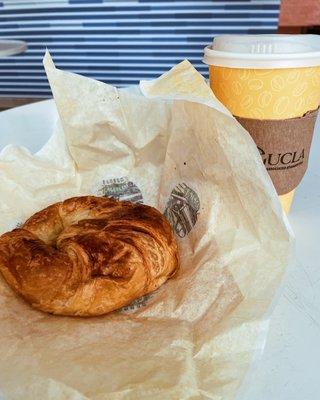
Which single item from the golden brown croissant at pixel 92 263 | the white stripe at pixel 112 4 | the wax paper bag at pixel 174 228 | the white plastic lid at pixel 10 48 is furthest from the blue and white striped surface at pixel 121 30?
the golden brown croissant at pixel 92 263

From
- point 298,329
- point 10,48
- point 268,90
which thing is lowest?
point 298,329

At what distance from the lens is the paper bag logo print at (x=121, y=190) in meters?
0.81

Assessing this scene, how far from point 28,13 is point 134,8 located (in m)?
0.85

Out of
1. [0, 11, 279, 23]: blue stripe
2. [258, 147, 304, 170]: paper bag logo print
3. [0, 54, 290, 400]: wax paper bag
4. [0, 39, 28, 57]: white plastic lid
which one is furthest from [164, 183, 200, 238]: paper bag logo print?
[0, 11, 279, 23]: blue stripe

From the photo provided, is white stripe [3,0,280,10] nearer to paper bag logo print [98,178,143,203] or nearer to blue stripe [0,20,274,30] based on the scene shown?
blue stripe [0,20,274,30]

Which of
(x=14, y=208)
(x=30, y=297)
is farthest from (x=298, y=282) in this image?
(x=14, y=208)

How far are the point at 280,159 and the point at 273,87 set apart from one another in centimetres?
13

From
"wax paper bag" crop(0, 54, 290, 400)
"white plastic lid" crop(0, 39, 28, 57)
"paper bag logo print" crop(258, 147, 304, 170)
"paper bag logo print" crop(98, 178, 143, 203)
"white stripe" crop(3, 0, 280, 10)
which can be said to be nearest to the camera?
"wax paper bag" crop(0, 54, 290, 400)

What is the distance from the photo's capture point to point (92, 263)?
610 millimetres

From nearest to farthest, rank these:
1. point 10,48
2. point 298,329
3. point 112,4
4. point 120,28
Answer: point 298,329
point 10,48
point 112,4
point 120,28

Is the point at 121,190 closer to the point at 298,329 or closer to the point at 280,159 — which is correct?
the point at 280,159

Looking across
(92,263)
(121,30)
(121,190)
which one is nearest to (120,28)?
(121,30)

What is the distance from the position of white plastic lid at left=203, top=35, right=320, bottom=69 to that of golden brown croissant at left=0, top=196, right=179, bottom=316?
0.28 meters

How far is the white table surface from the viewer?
0.48m
